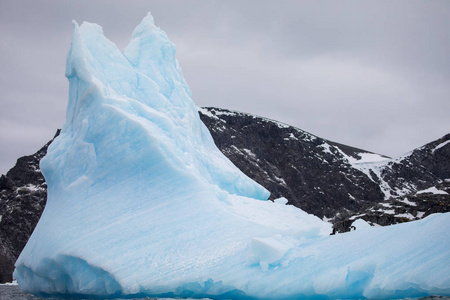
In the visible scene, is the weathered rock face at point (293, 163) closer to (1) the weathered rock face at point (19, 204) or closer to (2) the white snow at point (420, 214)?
(1) the weathered rock face at point (19, 204)

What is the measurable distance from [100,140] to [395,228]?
24.2 feet

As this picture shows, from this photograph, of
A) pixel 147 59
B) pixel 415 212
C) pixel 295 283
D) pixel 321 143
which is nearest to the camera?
pixel 295 283

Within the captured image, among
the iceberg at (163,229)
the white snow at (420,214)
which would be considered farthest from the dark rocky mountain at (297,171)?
the iceberg at (163,229)

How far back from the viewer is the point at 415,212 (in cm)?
2902

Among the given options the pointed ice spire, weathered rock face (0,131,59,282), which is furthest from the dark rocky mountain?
the pointed ice spire

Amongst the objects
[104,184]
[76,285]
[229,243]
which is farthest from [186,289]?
[104,184]

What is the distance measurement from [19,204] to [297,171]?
3671cm

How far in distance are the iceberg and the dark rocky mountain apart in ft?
143

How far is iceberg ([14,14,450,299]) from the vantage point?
23.8 feet

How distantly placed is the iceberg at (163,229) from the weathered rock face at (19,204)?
1467 inches

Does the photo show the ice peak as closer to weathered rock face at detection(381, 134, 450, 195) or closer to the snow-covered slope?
the snow-covered slope

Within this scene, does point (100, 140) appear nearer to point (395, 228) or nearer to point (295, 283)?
point (295, 283)

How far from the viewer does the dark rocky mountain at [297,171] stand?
183ft

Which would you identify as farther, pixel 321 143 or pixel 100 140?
pixel 321 143
